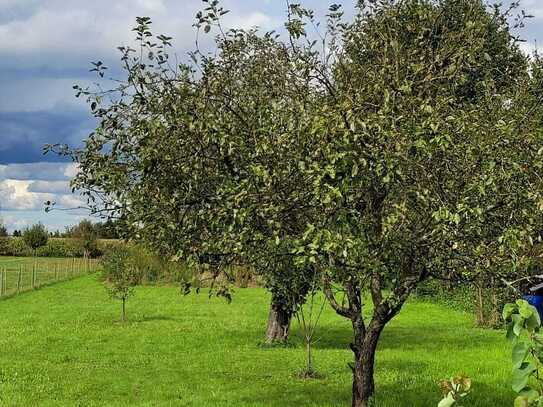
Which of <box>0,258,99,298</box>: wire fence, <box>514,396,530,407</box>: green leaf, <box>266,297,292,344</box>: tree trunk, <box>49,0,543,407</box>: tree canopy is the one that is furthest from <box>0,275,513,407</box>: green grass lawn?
<box>514,396,530,407</box>: green leaf

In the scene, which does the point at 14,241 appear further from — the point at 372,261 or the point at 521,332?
the point at 521,332

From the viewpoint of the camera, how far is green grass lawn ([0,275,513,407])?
15.8 metres

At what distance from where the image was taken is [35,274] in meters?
Result: 52.4

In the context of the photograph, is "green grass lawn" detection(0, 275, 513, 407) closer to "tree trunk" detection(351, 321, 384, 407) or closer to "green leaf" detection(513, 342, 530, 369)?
"tree trunk" detection(351, 321, 384, 407)

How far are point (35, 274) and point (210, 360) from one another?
3525cm

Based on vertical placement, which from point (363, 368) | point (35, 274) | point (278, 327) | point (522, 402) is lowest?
point (278, 327)

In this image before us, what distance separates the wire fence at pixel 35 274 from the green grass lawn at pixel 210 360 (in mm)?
8224

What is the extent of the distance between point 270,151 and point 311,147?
56cm

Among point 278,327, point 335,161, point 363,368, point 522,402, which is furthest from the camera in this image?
point 278,327

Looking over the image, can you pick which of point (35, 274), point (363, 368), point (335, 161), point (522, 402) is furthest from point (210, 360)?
point (35, 274)

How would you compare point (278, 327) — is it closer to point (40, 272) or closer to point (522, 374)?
point (522, 374)

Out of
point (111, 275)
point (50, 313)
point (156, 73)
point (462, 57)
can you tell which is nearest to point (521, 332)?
point (462, 57)

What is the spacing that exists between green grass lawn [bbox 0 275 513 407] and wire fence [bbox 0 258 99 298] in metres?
8.22

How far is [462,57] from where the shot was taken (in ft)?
33.2
